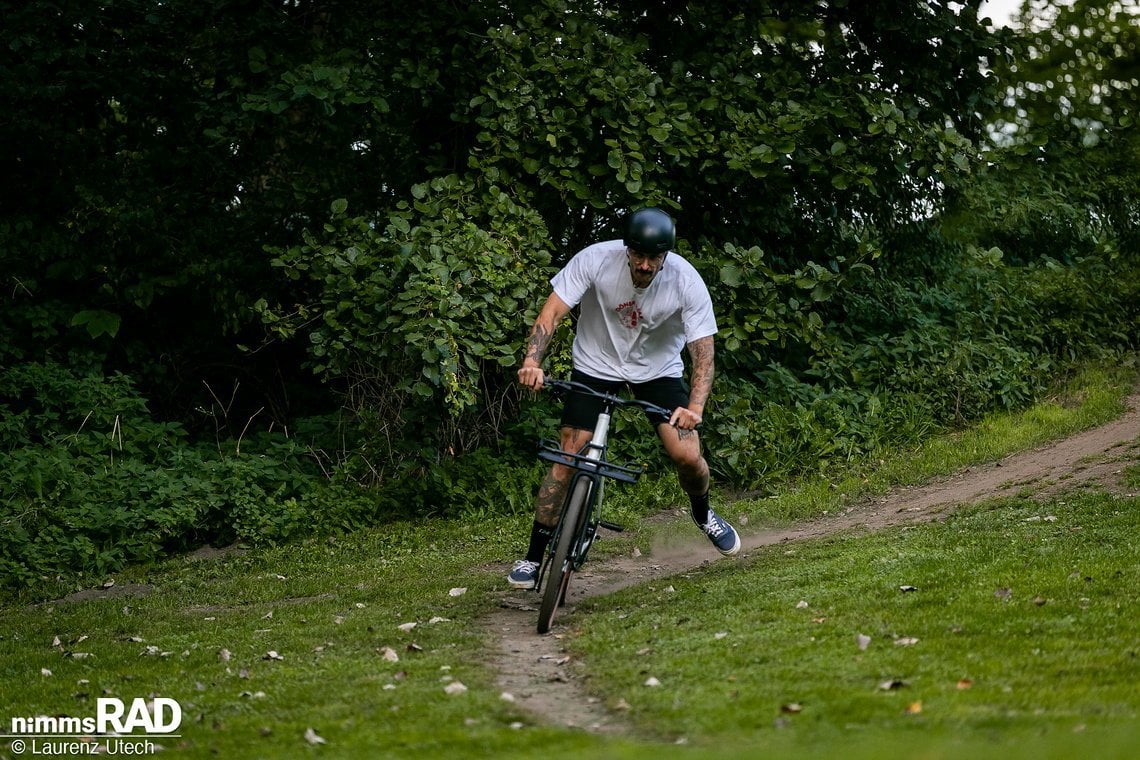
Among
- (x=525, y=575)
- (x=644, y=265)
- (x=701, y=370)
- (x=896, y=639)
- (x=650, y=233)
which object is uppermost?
(x=650, y=233)

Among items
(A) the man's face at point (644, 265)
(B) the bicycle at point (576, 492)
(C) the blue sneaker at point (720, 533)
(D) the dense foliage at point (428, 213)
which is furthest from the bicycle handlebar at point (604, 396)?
(D) the dense foliage at point (428, 213)

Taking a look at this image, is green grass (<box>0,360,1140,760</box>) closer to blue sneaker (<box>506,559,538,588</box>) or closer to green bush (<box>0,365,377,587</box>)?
blue sneaker (<box>506,559,538,588</box>)

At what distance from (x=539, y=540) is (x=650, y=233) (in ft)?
6.69

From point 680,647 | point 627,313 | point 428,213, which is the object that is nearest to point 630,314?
point 627,313

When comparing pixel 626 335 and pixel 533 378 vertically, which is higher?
pixel 626 335

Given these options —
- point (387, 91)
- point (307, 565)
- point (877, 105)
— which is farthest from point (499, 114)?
point (307, 565)

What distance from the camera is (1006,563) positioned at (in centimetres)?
781

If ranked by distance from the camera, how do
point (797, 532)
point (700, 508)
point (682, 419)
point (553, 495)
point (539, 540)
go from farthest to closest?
point (797, 532) → point (700, 508) → point (539, 540) → point (553, 495) → point (682, 419)

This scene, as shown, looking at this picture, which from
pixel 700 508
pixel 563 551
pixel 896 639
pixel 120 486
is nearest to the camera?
pixel 896 639

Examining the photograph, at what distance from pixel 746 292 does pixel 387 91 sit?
374cm

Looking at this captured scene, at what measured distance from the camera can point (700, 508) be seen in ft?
27.7

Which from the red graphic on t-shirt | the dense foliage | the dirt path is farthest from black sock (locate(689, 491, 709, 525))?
the dense foliage

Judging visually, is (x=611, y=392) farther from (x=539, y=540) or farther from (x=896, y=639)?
(x=896, y=639)

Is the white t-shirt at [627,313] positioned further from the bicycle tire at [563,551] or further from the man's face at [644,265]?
the bicycle tire at [563,551]
